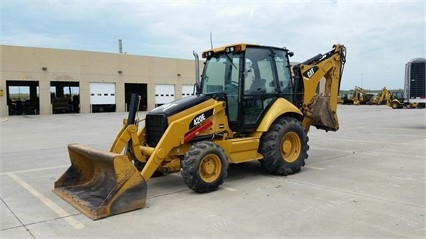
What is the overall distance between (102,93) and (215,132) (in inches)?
1185

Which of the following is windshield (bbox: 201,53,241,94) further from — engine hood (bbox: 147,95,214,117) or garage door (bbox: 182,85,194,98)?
garage door (bbox: 182,85,194,98)

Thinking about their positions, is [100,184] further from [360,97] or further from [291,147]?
[360,97]

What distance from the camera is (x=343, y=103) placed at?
2116 inches

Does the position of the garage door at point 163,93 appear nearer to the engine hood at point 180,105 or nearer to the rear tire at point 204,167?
the engine hood at point 180,105

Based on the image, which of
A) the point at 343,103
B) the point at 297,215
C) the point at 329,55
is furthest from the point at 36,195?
the point at 343,103

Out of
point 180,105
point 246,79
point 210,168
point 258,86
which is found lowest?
point 210,168

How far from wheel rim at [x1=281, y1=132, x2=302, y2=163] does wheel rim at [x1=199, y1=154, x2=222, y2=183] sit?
5.84 ft

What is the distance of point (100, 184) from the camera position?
19.7 feet

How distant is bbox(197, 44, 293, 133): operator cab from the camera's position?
7047 mm

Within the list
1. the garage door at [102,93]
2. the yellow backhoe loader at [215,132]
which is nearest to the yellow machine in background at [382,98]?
the garage door at [102,93]

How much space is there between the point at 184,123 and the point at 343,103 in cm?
5116

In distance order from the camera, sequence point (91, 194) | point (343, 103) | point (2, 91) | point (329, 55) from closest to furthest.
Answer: point (91, 194)
point (329, 55)
point (2, 91)
point (343, 103)

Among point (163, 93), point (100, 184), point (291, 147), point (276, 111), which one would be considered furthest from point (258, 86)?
point (163, 93)

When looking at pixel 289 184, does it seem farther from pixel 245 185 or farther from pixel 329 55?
pixel 329 55
